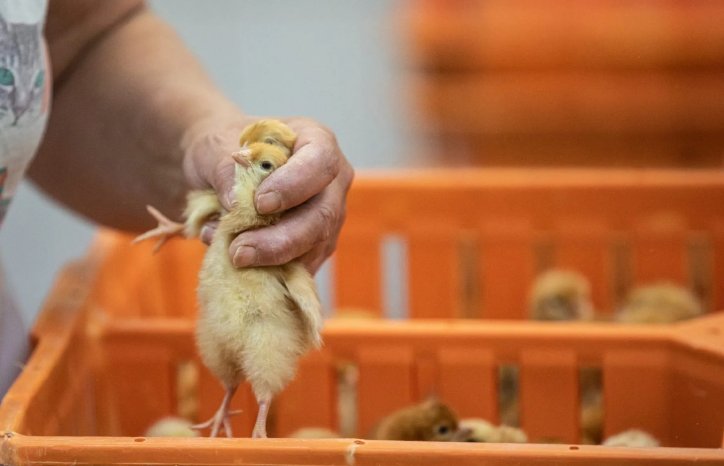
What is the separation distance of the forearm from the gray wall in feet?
5.67

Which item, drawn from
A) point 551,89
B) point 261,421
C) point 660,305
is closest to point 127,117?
point 261,421

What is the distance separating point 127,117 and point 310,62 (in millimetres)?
2832

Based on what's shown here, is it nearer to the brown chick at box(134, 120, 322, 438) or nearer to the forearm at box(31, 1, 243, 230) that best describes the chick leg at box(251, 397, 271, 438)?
the brown chick at box(134, 120, 322, 438)

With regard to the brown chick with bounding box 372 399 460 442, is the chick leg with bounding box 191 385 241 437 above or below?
above

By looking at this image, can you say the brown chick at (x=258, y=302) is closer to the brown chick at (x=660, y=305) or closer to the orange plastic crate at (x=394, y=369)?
the orange plastic crate at (x=394, y=369)

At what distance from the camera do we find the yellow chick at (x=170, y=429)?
3.53 ft

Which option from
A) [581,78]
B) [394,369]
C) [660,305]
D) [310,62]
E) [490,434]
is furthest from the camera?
[310,62]

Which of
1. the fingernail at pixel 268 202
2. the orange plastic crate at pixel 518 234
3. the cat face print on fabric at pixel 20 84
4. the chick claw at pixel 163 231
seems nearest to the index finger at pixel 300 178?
the fingernail at pixel 268 202

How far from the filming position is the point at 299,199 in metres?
0.81

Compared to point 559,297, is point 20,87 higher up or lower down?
higher up

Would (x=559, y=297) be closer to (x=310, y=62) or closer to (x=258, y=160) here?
(x=258, y=160)

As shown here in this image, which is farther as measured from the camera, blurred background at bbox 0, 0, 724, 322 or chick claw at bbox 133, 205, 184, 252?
blurred background at bbox 0, 0, 724, 322

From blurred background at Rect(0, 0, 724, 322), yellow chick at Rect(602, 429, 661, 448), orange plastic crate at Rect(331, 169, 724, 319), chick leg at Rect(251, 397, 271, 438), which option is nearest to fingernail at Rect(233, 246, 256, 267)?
chick leg at Rect(251, 397, 271, 438)

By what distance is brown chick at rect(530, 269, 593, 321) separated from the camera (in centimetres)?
145
